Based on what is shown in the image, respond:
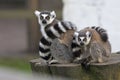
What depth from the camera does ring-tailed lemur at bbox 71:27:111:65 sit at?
347 centimetres

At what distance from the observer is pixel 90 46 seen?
3.56m

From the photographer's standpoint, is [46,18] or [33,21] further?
[33,21]

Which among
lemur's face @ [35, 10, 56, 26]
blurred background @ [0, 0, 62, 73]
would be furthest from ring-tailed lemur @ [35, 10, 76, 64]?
blurred background @ [0, 0, 62, 73]

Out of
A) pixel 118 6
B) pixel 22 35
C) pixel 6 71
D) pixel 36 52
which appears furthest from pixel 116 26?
pixel 22 35

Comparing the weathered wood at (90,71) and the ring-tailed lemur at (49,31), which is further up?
the ring-tailed lemur at (49,31)

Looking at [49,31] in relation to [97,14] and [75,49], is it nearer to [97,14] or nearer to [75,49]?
[75,49]

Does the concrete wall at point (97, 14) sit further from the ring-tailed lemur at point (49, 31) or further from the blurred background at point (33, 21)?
the ring-tailed lemur at point (49, 31)

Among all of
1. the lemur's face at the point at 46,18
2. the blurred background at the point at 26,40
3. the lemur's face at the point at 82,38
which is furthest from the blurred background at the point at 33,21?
the lemur's face at the point at 82,38

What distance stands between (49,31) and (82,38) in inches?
9.2

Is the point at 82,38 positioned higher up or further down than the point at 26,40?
higher up

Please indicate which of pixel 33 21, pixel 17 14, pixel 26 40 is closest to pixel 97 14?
pixel 33 21

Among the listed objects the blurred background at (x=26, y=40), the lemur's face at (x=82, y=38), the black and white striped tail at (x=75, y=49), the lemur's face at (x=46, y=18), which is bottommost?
the blurred background at (x=26, y=40)

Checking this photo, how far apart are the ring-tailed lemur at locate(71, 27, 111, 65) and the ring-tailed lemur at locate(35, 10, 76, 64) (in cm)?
11

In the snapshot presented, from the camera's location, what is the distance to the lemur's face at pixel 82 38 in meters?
3.44
